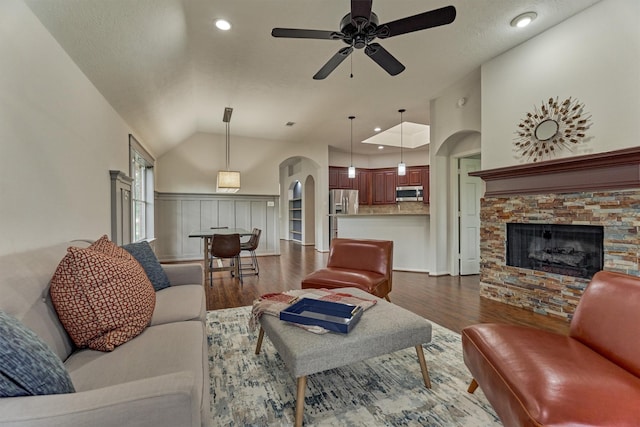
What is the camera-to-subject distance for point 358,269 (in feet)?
10.8

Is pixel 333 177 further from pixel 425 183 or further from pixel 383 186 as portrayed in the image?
pixel 425 183

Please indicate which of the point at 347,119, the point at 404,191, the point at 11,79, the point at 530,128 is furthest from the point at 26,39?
the point at 404,191

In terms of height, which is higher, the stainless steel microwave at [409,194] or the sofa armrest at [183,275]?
the stainless steel microwave at [409,194]

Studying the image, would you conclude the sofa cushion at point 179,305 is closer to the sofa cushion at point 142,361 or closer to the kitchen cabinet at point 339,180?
the sofa cushion at point 142,361

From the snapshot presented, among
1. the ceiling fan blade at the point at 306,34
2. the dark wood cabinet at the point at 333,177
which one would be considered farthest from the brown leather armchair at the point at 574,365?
the dark wood cabinet at the point at 333,177

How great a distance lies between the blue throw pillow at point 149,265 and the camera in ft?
7.51

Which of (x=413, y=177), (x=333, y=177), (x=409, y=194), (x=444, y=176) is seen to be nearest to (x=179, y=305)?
(x=444, y=176)

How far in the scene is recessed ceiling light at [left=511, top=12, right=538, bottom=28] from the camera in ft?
9.04

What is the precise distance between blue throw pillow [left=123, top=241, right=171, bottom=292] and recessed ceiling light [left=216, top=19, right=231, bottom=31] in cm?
215

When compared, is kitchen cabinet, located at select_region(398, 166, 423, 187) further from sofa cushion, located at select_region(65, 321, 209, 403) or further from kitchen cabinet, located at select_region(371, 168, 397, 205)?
sofa cushion, located at select_region(65, 321, 209, 403)

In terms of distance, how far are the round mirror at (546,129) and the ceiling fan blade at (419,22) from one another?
184 cm

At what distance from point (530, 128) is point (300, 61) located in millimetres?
A: 2711

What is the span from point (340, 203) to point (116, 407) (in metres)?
7.81

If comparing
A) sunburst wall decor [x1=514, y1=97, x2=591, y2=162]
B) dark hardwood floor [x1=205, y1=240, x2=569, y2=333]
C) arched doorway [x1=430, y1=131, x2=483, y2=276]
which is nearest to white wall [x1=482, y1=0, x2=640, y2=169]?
sunburst wall decor [x1=514, y1=97, x2=591, y2=162]
